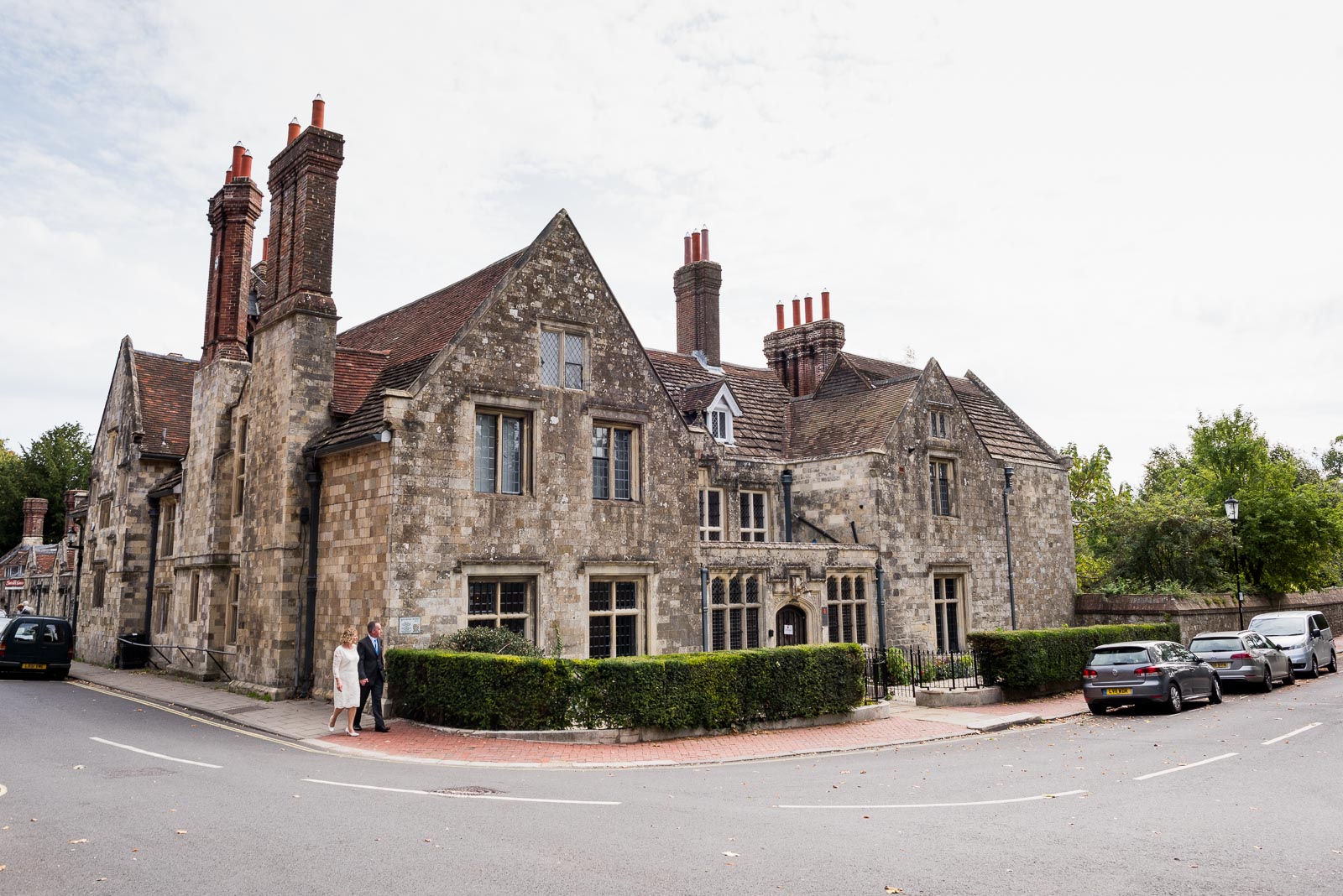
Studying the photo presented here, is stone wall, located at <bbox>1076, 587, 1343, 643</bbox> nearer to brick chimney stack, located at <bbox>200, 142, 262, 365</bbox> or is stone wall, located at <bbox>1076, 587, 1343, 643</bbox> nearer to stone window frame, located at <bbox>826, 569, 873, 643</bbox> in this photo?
stone window frame, located at <bbox>826, 569, 873, 643</bbox>

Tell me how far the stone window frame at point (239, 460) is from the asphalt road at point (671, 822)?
9111 millimetres

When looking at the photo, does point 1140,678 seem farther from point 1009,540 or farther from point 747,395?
point 747,395

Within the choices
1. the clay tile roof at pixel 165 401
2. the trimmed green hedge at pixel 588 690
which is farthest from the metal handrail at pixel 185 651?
the trimmed green hedge at pixel 588 690

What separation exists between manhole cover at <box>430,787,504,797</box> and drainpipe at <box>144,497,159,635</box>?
21.0m

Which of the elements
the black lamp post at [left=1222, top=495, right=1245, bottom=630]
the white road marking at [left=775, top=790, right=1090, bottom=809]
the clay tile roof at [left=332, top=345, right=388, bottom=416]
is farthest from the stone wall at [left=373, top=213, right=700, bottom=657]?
the black lamp post at [left=1222, top=495, right=1245, bottom=630]

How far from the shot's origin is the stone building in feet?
61.4

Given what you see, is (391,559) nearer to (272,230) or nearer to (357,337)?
(272,230)

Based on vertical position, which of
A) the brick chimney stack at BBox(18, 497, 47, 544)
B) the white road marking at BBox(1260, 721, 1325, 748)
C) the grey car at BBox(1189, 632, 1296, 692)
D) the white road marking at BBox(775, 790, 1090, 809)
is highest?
the brick chimney stack at BBox(18, 497, 47, 544)

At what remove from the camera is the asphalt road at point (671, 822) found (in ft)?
23.5

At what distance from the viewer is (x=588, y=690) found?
15180 millimetres

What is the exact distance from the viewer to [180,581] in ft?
83.0

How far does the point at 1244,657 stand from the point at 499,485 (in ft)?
60.2

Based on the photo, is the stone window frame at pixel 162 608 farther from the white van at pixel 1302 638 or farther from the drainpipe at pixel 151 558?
the white van at pixel 1302 638

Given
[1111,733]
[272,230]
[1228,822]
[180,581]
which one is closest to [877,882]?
[1228,822]
